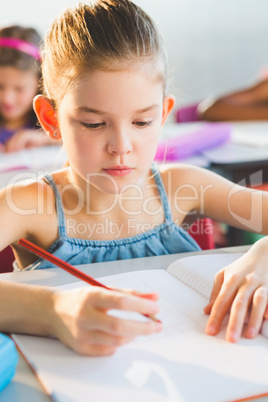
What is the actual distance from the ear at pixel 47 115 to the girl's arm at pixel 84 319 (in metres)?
0.41

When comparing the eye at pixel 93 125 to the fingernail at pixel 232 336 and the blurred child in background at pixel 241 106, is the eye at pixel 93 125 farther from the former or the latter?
the blurred child in background at pixel 241 106

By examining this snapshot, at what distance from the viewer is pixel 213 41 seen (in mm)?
3846

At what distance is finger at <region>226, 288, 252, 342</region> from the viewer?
1.94ft

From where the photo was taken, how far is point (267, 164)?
5.57ft

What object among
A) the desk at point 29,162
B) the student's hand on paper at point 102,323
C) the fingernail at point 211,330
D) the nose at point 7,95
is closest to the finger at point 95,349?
the student's hand on paper at point 102,323

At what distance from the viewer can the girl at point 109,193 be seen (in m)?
0.61

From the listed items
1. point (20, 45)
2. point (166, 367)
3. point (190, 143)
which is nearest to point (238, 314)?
point (166, 367)

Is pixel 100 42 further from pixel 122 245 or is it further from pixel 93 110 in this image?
pixel 122 245

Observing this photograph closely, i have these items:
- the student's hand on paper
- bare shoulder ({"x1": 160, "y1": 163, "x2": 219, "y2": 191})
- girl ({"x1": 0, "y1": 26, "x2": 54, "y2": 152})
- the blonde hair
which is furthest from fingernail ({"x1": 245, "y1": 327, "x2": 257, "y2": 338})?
girl ({"x1": 0, "y1": 26, "x2": 54, "y2": 152})

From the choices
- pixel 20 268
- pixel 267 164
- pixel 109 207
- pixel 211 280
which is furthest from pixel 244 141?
pixel 211 280

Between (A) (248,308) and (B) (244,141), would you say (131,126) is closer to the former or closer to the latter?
(A) (248,308)

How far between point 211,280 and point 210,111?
209cm

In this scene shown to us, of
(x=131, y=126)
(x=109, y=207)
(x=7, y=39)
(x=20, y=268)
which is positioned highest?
(x=7, y=39)

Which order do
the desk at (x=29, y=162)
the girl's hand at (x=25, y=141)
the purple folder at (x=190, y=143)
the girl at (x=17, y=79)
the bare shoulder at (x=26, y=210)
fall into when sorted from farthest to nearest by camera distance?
the girl at (x=17, y=79) → the girl's hand at (x=25, y=141) → the purple folder at (x=190, y=143) → the desk at (x=29, y=162) → the bare shoulder at (x=26, y=210)
